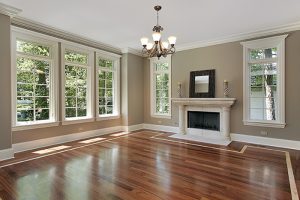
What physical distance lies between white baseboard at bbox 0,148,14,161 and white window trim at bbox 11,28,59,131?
53cm

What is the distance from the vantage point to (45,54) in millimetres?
4859

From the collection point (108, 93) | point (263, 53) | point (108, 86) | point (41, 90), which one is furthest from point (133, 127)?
point (263, 53)

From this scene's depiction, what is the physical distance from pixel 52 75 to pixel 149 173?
3.53 metres

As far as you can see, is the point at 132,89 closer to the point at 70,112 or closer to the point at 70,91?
the point at 70,91

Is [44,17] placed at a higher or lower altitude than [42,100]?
higher

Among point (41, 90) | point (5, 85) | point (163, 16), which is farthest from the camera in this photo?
point (41, 90)

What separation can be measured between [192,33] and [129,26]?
5.68 ft

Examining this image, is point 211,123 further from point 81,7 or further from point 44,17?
point 44,17

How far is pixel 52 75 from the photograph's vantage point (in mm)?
4922

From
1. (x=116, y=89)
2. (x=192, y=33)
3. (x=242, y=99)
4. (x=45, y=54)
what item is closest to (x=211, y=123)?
(x=242, y=99)

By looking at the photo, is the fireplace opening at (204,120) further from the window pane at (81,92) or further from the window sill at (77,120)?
the window pane at (81,92)

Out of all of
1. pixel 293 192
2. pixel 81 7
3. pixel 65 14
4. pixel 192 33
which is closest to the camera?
pixel 293 192

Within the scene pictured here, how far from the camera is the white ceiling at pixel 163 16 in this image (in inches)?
139

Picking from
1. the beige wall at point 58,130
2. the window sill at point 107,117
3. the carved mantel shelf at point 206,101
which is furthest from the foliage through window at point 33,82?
the carved mantel shelf at point 206,101
